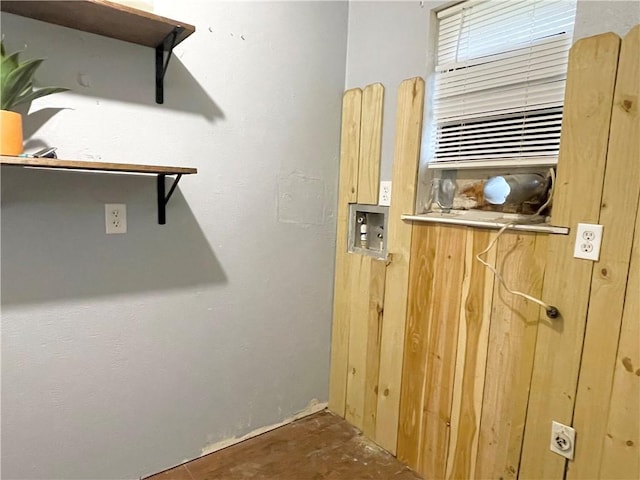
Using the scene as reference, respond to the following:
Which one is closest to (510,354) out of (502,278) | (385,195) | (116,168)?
(502,278)

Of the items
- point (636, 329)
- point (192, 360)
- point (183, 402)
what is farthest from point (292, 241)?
point (636, 329)

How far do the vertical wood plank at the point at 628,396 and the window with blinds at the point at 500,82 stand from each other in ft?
1.57

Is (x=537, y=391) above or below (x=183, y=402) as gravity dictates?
above

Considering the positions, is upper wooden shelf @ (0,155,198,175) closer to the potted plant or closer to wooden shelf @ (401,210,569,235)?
the potted plant

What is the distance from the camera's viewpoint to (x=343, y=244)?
2.16 m

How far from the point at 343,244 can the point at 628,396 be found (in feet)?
4.44

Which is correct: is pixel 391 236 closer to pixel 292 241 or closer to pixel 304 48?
pixel 292 241

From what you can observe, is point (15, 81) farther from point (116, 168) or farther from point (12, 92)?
point (116, 168)

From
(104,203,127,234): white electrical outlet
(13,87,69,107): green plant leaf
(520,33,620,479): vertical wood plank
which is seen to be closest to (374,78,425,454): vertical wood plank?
(520,33,620,479): vertical wood plank

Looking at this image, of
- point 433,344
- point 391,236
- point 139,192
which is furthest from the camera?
point 391,236

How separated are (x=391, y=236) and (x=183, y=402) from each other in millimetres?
1252

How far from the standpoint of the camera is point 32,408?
143cm

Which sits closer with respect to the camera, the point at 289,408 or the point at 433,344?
the point at 433,344

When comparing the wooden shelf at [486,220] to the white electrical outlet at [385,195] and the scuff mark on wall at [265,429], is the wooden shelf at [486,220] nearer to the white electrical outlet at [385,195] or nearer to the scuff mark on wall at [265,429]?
the white electrical outlet at [385,195]
